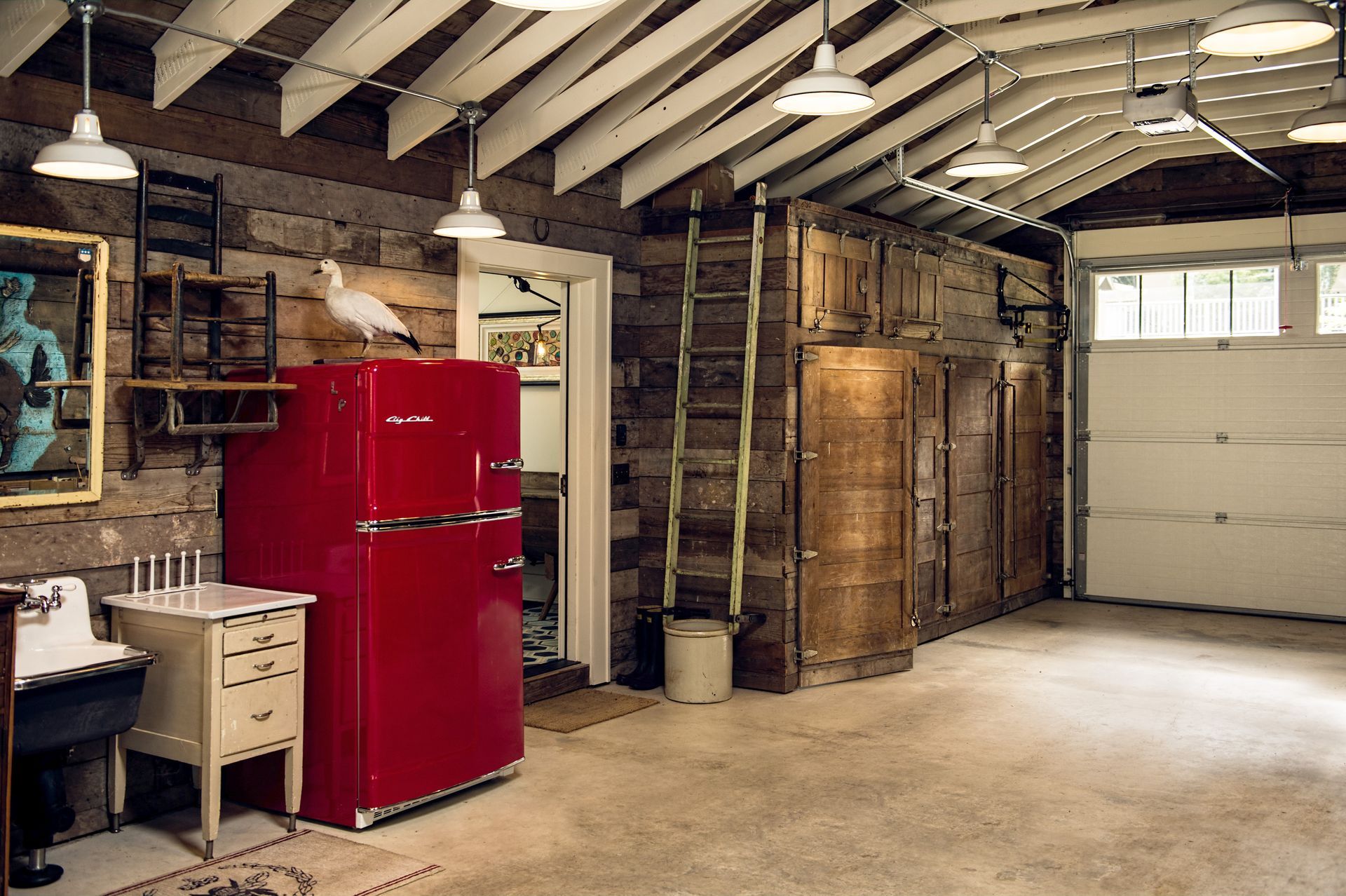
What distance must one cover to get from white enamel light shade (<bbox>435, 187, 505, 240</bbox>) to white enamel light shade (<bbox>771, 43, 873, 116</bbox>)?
4.06ft

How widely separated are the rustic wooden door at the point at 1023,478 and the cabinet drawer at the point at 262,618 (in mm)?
5592

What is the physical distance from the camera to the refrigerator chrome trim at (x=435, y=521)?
407cm

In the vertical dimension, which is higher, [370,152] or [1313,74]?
[1313,74]

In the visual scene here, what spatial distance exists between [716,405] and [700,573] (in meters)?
0.89

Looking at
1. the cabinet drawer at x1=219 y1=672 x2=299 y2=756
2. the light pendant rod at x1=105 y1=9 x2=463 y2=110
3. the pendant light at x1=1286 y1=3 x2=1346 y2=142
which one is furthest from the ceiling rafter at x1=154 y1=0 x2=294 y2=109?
the pendant light at x1=1286 y1=3 x2=1346 y2=142

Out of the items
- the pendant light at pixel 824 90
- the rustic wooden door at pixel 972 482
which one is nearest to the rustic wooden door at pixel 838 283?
the rustic wooden door at pixel 972 482

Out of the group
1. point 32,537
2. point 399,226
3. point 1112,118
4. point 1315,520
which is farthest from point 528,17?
point 1315,520

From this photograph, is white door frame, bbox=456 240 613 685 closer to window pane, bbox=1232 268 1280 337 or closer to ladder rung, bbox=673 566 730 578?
ladder rung, bbox=673 566 730 578

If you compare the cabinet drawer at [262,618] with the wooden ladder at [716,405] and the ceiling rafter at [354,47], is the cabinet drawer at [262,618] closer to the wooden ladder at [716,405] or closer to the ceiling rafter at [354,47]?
the ceiling rafter at [354,47]

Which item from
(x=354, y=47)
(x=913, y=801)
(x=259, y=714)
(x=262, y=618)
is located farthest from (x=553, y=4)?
(x=913, y=801)

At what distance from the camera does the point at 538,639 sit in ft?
23.0

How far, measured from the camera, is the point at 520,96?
5219mm

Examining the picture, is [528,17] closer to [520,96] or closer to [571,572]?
[520,96]

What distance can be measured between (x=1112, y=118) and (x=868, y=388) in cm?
261
